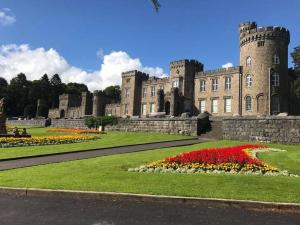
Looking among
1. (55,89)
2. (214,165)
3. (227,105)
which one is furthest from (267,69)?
(55,89)

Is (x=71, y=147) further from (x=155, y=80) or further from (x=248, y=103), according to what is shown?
(x=155, y=80)

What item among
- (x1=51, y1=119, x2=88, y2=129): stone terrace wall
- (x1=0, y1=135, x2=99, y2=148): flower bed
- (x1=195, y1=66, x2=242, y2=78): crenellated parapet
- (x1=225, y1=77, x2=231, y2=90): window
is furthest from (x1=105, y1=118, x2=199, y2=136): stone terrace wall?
(x1=195, y1=66, x2=242, y2=78): crenellated parapet

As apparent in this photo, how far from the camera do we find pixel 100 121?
4925 centimetres

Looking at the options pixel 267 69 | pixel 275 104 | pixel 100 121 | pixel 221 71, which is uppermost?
pixel 221 71

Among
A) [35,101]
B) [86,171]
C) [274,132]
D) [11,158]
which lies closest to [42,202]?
[86,171]

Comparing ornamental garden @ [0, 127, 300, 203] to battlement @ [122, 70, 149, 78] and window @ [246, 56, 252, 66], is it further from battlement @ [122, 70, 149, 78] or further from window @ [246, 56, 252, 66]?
battlement @ [122, 70, 149, 78]

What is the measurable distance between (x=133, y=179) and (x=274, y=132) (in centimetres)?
1981

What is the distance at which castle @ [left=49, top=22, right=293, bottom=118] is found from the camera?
52.9 m

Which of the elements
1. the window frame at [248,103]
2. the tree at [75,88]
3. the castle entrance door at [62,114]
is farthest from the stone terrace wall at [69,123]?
the tree at [75,88]

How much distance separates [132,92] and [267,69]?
3021 centimetres

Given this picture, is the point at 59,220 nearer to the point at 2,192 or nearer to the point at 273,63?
the point at 2,192

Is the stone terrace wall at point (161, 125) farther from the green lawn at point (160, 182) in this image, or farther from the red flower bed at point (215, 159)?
the green lawn at point (160, 182)

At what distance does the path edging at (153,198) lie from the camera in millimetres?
8820

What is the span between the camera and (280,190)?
10086mm
